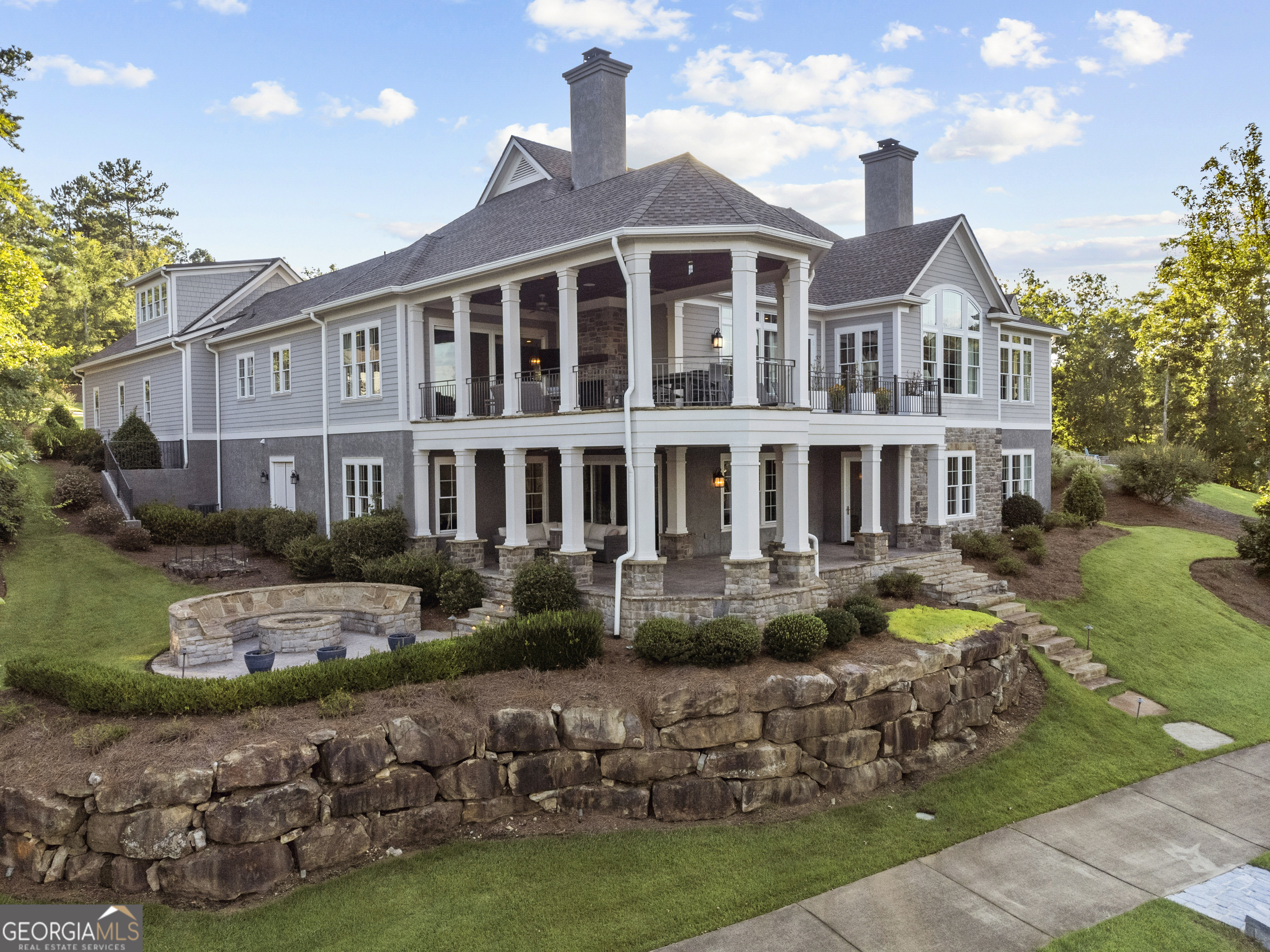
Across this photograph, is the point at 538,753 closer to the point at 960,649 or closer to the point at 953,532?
the point at 960,649

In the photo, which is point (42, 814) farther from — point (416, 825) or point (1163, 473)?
point (1163, 473)

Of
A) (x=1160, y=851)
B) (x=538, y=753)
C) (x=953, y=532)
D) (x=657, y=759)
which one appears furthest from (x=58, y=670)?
(x=953, y=532)

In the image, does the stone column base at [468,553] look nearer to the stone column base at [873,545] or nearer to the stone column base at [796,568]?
the stone column base at [796,568]

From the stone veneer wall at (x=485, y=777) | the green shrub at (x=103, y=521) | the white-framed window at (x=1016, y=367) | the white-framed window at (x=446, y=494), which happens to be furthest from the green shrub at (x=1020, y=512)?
the green shrub at (x=103, y=521)

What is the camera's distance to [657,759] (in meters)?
11.1

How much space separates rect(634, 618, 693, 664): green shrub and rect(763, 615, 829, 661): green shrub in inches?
52.4

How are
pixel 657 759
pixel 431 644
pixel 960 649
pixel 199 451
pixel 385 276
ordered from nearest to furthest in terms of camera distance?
pixel 657 759
pixel 431 644
pixel 960 649
pixel 385 276
pixel 199 451

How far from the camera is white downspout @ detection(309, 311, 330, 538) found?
20812mm

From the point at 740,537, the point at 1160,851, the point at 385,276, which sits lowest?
the point at 1160,851

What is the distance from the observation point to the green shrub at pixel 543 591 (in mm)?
14430

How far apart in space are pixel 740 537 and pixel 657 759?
14.1 ft

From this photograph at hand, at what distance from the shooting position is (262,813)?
30.9 feet

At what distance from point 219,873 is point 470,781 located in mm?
2974

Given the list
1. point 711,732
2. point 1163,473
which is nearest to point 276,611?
point 711,732
